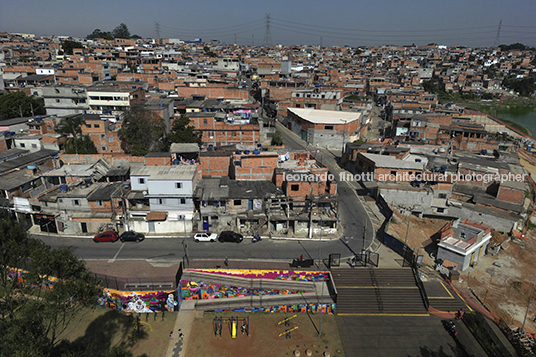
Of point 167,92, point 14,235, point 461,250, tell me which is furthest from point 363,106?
point 14,235

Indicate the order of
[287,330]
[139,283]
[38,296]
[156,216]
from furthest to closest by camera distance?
[156,216], [139,283], [287,330], [38,296]

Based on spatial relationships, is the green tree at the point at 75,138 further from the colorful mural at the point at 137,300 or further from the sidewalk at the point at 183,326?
the sidewalk at the point at 183,326

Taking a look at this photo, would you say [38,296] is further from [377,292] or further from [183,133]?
[183,133]

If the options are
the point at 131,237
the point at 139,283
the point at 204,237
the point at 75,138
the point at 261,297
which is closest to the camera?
the point at 139,283

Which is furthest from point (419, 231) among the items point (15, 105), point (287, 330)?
point (15, 105)

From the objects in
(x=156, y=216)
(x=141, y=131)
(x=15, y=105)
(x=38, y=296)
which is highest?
(x=15, y=105)

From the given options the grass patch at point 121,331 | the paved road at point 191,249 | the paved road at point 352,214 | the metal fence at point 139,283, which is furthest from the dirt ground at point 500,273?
the grass patch at point 121,331
